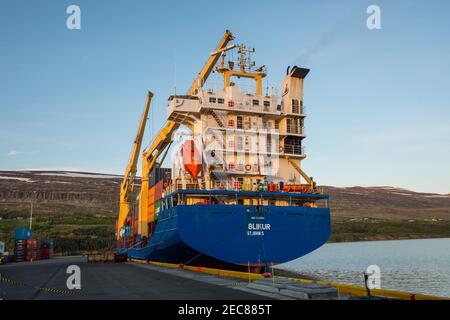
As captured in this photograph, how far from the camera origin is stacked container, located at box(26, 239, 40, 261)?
74.0m

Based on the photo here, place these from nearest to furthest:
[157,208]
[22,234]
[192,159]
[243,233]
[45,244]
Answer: [243,233]
[192,159]
[157,208]
[22,234]
[45,244]

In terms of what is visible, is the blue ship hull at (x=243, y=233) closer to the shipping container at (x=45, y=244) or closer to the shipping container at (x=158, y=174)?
the shipping container at (x=158, y=174)

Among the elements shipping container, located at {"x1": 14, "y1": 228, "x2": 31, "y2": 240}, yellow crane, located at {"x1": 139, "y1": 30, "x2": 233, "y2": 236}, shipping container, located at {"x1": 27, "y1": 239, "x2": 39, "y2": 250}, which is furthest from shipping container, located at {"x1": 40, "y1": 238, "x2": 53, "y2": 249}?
yellow crane, located at {"x1": 139, "y1": 30, "x2": 233, "y2": 236}

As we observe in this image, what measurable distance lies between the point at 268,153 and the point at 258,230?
338 inches

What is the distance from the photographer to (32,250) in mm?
74812

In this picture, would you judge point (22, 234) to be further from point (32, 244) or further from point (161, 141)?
point (161, 141)

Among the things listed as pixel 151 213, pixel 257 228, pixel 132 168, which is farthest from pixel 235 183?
pixel 132 168

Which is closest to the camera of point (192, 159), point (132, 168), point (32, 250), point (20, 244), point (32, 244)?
point (192, 159)

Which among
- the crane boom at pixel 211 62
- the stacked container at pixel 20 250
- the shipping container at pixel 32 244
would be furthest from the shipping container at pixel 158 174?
the shipping container at pixel 32 244

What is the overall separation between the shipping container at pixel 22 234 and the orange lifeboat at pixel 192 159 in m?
53.2

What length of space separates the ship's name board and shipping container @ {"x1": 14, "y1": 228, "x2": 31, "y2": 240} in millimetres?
58117

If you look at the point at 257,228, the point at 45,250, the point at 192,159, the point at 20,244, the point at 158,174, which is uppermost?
the point at 192,159

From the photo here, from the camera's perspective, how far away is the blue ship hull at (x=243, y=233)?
2803cm

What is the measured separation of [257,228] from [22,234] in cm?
5893
